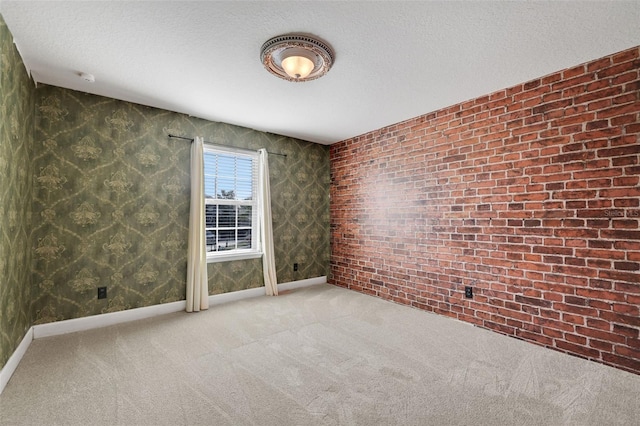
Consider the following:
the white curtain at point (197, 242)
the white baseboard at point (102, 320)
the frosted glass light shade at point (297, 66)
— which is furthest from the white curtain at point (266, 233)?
the frosted glass light shade at point (297, 66)

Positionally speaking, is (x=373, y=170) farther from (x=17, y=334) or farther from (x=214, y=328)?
(x=17, y=334)

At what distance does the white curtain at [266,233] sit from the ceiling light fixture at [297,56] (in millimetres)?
1890

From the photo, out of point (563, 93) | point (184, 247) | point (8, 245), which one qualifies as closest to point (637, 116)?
point (563, 93)

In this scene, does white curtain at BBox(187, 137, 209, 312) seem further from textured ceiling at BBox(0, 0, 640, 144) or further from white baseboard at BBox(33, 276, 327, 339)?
textured ceiling at BBox(0, 0, 640, 144)

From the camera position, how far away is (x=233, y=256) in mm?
4004

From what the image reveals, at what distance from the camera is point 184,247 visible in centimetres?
360

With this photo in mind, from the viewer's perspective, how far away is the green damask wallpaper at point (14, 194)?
1.96 m

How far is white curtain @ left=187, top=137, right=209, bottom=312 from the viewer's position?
3523 mm

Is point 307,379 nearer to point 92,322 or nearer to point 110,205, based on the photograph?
point 92,322

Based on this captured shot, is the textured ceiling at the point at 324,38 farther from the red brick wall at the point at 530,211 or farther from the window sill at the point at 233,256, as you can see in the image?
the window sill at the point at 233,256

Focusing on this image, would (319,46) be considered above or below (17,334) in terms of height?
above

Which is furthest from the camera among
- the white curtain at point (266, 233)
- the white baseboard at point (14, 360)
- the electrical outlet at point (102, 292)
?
the white curtain at point (266, 233)

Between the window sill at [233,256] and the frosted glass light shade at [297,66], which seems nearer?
the frosted glass light shade at [297,66]

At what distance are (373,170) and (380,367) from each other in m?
2.75
